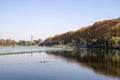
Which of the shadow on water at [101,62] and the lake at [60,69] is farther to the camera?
the shadow on water at [101,62]

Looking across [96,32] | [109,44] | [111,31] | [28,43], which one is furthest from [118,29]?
A: [28,43]

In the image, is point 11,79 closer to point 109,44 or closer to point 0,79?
point 0,79

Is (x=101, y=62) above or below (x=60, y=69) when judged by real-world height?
above

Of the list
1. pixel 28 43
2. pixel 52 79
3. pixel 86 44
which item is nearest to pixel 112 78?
pixel 52 79

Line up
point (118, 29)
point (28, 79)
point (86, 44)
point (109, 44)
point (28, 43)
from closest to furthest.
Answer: point (28, 79) < point (109, 44) < point (118, 29) < point (86, 44) < point (28, 43)

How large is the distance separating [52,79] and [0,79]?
3.50 meters

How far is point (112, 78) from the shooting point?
1650cm

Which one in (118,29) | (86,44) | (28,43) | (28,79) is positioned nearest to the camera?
(28,79)

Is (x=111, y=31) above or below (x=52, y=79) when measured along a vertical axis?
above

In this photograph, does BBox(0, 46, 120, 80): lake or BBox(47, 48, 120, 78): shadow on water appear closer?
BBox(0, 46, 120, 80): lake

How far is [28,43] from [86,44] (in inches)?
2820

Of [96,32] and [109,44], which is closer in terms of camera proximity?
[109,44]

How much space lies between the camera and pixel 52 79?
646 inches

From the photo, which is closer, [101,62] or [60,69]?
[60,69]
